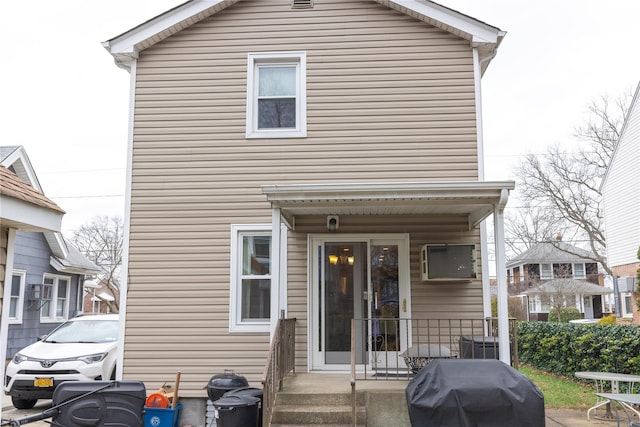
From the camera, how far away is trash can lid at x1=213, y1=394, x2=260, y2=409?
20.3ft

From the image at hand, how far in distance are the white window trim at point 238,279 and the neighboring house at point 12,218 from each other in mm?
3513

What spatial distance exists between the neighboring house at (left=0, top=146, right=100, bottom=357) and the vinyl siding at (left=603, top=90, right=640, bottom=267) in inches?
744

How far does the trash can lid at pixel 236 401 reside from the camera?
6191mm

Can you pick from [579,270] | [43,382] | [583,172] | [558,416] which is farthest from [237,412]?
[579,270]

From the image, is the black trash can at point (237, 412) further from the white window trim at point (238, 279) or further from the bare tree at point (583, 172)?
the bare tree at point (583, 172)

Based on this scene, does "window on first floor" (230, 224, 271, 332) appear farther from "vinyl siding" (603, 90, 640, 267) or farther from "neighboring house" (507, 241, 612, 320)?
"neighboring house" (507, 241, 612, 320)

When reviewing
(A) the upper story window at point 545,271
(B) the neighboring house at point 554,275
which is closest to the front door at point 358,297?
(B) the neighboring house at point 554,275

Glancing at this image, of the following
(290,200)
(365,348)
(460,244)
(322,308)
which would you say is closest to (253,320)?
(322,308)

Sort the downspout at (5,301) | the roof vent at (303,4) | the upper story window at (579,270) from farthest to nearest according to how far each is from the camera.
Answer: the upper story window at (579,270)
the roof vent at (303,4)
the downspout at (5,301)

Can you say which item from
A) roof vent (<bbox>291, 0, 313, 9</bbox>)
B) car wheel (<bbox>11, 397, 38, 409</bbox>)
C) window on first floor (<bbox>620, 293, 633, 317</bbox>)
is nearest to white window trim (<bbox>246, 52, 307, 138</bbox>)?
roof vent (<bbox>291, 0, 313, 9</bbox>)

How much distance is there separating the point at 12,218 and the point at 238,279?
13.6 feet

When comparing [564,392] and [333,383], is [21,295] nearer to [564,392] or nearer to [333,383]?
[333,383]

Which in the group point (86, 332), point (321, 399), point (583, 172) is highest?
point (583, 172)

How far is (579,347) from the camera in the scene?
11.0 metres
